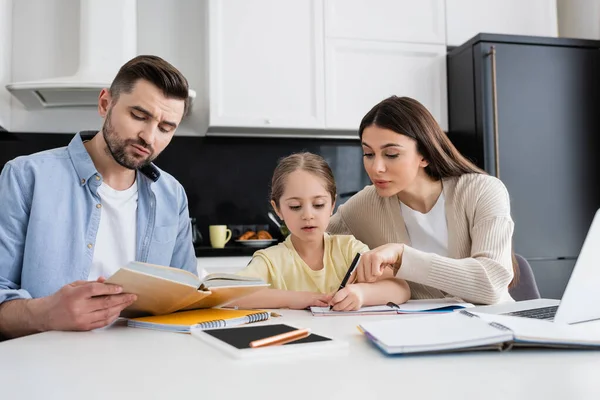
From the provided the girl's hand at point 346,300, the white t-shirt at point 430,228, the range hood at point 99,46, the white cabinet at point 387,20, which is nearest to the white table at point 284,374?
the girl's hand at point 346,300

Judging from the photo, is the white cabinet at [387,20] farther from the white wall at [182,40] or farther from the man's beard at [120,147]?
the man's beard at [120,147]

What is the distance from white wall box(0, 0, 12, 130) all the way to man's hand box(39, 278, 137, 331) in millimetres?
2306

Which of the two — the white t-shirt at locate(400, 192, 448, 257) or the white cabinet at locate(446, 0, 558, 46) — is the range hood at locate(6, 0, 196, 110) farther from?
the white cabinet at locate(446, 0, 558, 46)

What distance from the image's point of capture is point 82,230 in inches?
61.1

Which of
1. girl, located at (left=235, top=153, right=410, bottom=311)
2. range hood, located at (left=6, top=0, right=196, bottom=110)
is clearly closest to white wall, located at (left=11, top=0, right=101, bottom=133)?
range hood, located at (left=6, top=0, right=196, bottom=110)

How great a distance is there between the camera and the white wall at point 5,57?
290 cm

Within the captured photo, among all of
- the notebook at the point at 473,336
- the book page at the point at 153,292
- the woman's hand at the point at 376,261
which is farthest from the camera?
the woman's hand at the point at 376,261

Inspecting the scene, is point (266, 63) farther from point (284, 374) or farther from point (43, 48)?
point (284, 374)

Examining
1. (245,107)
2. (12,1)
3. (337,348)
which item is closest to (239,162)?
(245,107)

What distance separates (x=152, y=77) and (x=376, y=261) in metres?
0.78

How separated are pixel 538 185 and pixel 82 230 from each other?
8.28ft

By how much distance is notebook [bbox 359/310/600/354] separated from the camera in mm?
791

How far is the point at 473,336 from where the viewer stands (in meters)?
0.80

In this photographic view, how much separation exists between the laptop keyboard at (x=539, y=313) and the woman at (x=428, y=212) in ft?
1.01
